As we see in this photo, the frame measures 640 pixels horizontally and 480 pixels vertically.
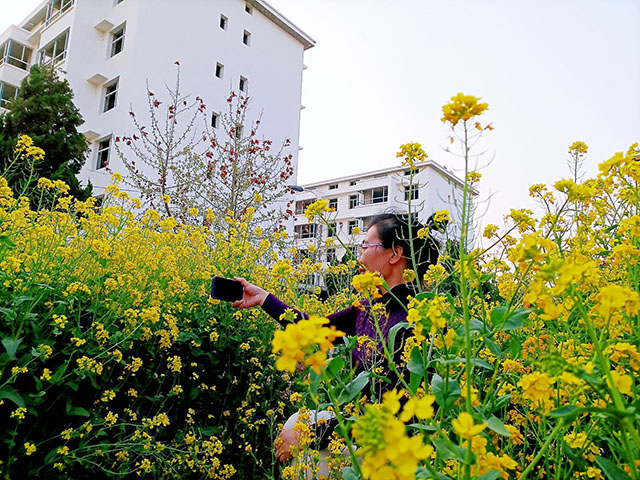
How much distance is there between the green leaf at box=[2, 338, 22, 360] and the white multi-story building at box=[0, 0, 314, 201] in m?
12.2

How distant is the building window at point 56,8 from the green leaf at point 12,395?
18.8 meters

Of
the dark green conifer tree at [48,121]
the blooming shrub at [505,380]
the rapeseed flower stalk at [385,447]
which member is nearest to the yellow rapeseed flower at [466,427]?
the blooming shrub at [505,380]

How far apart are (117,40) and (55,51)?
9.98 feet

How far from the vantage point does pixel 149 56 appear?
1505cm

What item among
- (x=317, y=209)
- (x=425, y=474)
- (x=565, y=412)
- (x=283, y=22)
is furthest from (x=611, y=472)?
(x=283, y=22)

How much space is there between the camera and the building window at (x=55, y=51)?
1613 centimetres

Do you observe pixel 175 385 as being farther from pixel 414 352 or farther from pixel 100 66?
pixel 100 66

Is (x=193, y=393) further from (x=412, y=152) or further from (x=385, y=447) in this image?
(x=385, y=447)

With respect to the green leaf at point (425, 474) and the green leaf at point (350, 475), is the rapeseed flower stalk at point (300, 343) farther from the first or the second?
the green leaf at point (350, 475)

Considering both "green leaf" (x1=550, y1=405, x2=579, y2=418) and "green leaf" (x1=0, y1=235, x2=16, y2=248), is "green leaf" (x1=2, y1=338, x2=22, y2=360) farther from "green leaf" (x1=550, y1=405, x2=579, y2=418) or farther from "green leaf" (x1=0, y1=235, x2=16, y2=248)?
"green leaf" (x1=550, y1=405, x2=579, y2=418)

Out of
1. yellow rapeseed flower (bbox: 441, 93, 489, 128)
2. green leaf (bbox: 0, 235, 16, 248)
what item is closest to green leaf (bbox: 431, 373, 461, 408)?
yellow rapeseed flower (bbox: 441, 93, 489, 128)

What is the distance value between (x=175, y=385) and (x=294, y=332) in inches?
65.2

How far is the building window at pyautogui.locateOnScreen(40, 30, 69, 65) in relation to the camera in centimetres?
1613

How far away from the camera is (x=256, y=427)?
2.23 metres
